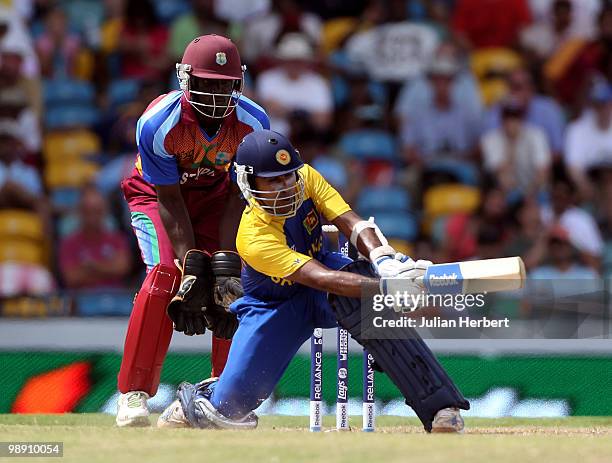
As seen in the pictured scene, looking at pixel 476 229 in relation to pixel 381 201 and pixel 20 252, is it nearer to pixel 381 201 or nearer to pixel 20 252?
pixel 381 201

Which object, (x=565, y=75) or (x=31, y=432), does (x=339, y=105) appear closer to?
(x=565, y=75)

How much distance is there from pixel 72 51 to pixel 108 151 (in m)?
1.04

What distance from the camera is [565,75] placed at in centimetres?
1132

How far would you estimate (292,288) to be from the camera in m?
5.82

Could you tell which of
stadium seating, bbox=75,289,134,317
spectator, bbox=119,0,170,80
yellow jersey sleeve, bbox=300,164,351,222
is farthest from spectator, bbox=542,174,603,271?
A: yellow jersey sleeve, bbox=300,164,351,222

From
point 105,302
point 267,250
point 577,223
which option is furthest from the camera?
point 577,223

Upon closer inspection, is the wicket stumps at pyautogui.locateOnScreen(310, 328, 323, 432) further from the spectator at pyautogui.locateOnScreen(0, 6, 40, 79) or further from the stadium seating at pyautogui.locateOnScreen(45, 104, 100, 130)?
the spectator at pyautogui.locateOnScreen(0, 6, 40, 79)

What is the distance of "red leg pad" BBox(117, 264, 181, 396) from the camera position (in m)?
6.18

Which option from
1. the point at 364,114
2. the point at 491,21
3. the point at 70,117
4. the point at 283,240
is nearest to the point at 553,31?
the point at 491,21

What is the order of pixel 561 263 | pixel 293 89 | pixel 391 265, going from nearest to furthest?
pixel 391 265, pixel 561 263, pixel 293 89

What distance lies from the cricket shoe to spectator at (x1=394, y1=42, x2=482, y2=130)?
19.0 feet

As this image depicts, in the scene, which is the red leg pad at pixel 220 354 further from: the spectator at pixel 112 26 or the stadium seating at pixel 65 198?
the spectator at pixel 112 26

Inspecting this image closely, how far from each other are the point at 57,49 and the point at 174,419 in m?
5.99

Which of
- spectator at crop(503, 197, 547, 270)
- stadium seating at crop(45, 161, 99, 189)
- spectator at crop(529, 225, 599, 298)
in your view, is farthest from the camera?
stadium seating at crop(45, 161, 99, 189)
